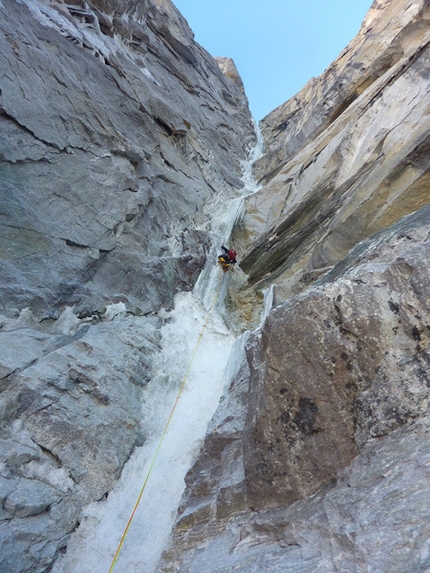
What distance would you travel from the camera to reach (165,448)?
753 cm

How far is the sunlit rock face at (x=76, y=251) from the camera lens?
20.5 feet

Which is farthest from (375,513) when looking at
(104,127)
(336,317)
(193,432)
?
(104,127)

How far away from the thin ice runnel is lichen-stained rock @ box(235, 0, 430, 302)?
2714mm

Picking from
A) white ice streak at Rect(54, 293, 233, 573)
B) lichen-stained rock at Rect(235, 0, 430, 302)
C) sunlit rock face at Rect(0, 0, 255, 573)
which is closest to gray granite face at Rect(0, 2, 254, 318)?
sunlit rock face at Rect(0, 0, 255, 573)

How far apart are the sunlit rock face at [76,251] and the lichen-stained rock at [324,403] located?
2.42m

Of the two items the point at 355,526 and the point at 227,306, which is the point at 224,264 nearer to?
the point at 227,306

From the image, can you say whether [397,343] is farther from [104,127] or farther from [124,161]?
[104,127]

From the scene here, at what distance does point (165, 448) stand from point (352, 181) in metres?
9.43

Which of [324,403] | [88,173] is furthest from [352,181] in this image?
[324,403]

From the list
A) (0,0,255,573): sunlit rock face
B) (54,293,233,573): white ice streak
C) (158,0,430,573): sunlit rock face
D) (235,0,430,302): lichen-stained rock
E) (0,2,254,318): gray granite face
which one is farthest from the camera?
(235,0,430,302): lichen-stained rock

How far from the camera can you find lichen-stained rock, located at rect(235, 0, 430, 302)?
912cm

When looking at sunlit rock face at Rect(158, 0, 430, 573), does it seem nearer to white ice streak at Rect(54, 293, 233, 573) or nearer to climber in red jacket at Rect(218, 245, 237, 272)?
white ice streak at Rect(54, 293, 233, 573)

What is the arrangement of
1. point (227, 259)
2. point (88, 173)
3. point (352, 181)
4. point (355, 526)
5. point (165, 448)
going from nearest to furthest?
point (355, 526), point (165, 448), point (88, 173), point (352, 181), point (227, 259)

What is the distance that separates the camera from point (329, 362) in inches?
178
